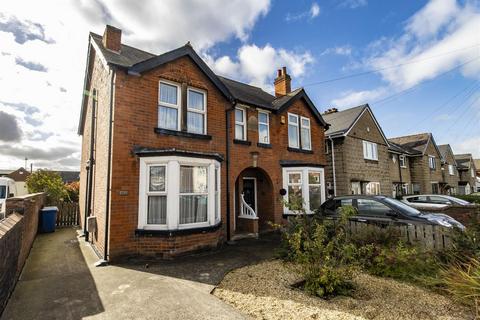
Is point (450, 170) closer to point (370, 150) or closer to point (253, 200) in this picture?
point (370, 150)

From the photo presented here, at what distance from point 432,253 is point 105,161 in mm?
9068

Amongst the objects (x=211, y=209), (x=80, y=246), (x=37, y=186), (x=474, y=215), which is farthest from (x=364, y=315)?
(x=37, y=186)

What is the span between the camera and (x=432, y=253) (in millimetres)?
5625

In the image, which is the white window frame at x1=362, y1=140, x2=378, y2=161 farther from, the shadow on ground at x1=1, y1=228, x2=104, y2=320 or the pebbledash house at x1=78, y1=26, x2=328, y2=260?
the shadow on ground at x1=1, y1=228, x2=104, y2=320

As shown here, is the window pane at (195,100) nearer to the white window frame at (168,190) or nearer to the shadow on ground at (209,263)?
the white window frame at (168,190)

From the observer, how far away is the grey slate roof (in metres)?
17.1

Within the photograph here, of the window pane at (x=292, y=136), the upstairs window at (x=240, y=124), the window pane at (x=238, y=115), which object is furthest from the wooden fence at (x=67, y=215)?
the window pane at (x=292, y=136)

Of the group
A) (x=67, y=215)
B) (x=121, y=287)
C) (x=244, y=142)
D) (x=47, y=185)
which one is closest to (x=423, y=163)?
(x=244, y=142)

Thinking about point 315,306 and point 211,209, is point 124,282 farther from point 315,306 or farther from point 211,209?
point 315,306

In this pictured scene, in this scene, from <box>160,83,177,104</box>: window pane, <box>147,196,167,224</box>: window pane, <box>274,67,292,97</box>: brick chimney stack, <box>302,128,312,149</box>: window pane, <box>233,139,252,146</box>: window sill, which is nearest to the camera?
<box>147,196,167,224</box>: window pane

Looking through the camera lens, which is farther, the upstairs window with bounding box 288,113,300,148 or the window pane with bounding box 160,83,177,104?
the upstairs window with bounding box 288,113,300,148

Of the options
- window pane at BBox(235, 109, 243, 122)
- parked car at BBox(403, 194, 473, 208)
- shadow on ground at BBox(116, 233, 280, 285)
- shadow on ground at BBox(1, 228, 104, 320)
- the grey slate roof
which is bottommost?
shadow on ground at BBox(116, 233, 280, 285)

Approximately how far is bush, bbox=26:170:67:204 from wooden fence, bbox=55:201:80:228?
3.00m

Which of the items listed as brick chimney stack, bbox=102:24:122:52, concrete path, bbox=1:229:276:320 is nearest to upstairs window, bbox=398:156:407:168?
concrete path, bbox=1:229:276:320
